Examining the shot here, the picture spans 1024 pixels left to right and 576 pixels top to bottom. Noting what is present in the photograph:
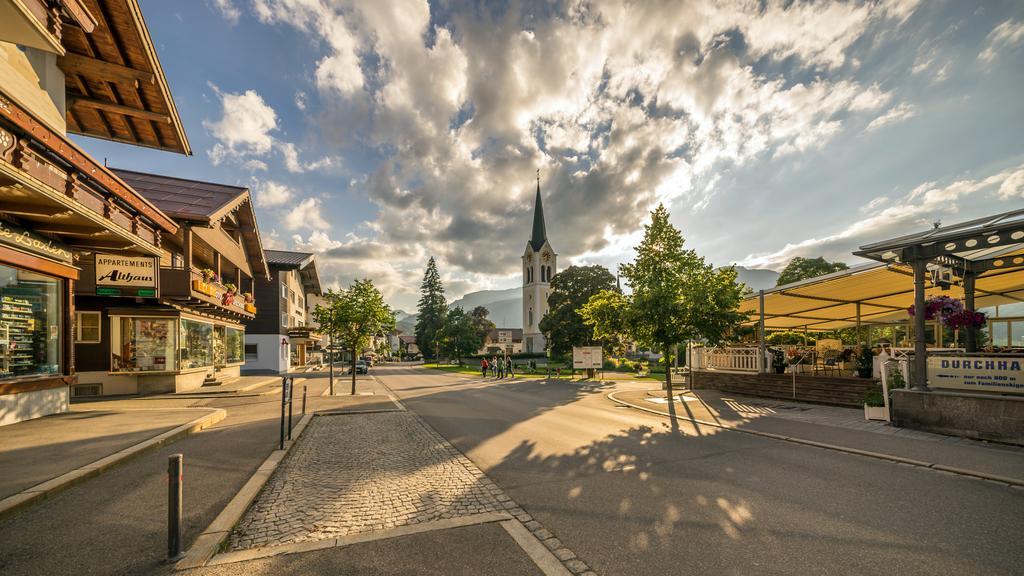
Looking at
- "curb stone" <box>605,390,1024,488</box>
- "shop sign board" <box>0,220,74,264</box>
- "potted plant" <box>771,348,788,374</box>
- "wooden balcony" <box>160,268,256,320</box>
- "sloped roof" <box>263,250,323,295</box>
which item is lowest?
"curb stone" <box>605,390,1024,488</box>

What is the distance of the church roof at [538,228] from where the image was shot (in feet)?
276

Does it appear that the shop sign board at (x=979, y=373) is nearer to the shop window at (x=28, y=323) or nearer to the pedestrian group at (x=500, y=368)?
the shop window at (x=28, y=323)

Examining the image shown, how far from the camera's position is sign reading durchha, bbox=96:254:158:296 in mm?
14922

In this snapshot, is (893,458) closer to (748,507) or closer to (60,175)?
(748,507)

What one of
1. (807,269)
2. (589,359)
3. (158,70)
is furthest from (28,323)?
(807,269)

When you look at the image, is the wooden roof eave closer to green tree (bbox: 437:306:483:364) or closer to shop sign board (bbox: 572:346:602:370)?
shop sign board (bbox: 572:346:602:370)

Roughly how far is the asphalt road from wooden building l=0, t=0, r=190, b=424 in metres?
9.30

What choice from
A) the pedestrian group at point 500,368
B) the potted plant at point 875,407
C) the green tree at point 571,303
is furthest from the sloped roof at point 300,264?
the potted plant at point 875,407

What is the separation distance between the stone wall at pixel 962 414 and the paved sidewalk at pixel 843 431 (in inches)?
12.6

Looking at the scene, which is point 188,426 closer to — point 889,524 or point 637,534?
point 637,534

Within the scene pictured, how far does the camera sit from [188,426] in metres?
9.58

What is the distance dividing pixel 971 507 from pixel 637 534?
4.35m

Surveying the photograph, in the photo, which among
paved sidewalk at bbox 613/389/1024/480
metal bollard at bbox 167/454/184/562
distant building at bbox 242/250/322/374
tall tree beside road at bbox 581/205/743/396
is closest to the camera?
metal bollard at bbox 167/454/184/562

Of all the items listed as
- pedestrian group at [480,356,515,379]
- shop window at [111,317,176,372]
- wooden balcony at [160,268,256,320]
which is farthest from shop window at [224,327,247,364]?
pedestrian group at [480,356,515,379]
